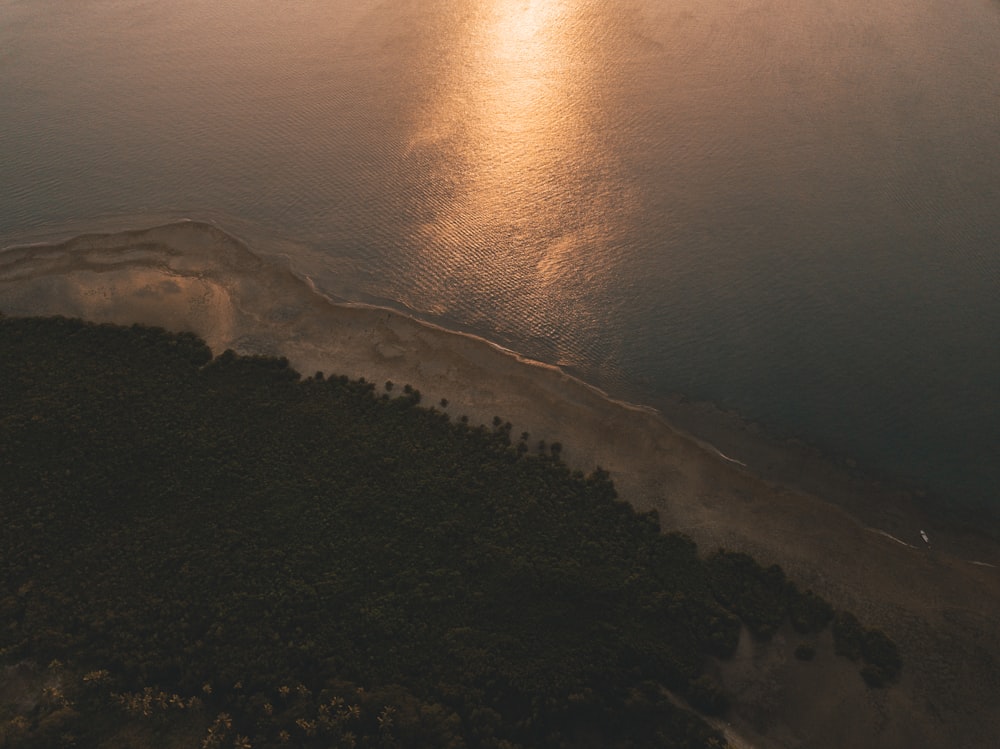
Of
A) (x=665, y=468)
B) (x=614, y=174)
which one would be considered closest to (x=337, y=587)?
(x=665, y=468)

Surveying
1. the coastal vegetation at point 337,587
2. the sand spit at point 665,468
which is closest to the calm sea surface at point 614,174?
the sand spit at point 665,468

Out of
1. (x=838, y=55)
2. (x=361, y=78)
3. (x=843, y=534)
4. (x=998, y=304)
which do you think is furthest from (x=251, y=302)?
(x=838, y=55)

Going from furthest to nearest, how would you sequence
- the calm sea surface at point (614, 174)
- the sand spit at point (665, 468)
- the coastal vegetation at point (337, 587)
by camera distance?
the calm sea surface at point (614, 174) → the sand spit at point (665, 468) → the coastal vegetation at point (337, 587)

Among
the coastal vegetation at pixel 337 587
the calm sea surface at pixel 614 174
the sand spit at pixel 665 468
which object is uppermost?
the calm sea surface at pixel 614 174

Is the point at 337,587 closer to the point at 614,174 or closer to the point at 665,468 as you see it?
the point at 665,468

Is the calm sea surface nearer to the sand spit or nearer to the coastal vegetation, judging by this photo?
the sand spit

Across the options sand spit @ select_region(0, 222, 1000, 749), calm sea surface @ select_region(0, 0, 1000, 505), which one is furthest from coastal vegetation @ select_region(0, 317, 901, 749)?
calm sea surface @ select_region(0, 0, 1000, 505)

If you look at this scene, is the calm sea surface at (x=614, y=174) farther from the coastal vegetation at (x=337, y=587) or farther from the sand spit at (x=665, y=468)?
the coastal vegetation at (x=337, y=587)

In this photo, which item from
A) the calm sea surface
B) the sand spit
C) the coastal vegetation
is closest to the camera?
the coastal vegetation
